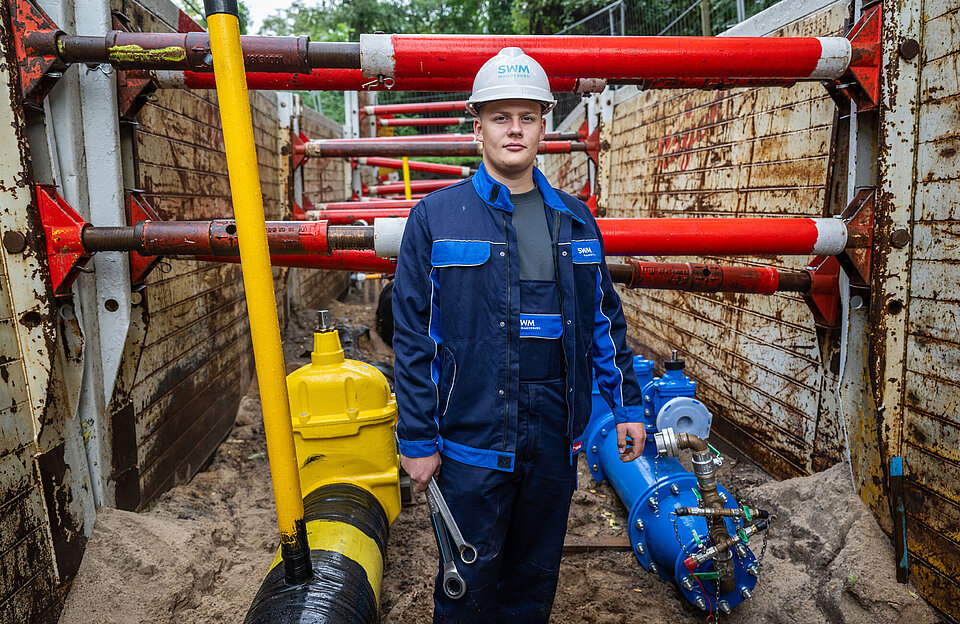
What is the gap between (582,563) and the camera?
106 inches

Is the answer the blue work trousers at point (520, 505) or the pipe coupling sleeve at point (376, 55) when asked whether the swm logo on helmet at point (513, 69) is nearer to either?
the pipe coupling sleeve at point (376, 55)

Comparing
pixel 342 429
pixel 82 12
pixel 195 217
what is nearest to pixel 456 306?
pixel 342 429

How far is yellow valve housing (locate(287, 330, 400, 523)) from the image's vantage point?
2.39 m

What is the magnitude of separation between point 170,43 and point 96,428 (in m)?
1.46

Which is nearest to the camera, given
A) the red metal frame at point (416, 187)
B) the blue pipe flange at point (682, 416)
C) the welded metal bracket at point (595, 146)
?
the blue pipe flange at point (682, 416)

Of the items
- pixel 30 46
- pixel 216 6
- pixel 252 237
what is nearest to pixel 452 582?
pixel 252 237

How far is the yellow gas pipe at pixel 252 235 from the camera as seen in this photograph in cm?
135

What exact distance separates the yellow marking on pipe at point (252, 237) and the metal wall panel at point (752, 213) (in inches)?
94.8

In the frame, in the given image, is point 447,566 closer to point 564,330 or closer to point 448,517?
point 448,517

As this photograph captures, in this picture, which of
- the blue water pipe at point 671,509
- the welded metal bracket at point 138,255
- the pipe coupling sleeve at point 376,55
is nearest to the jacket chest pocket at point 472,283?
the pipe coupling sleeve at point 376,55

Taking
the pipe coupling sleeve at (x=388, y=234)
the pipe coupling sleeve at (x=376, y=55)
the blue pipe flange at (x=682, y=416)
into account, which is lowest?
the blue pipe flange at (x=682, y=416)

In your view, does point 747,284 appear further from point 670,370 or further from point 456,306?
point 456,306

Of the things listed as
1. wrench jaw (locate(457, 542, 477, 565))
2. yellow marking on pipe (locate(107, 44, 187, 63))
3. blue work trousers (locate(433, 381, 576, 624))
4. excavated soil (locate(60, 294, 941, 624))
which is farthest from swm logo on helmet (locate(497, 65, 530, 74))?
excavated soil (locate(60, 294, 941, 624))

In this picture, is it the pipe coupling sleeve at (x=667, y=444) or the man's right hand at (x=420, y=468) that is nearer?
the man's right hand at (x=420, y=468)
